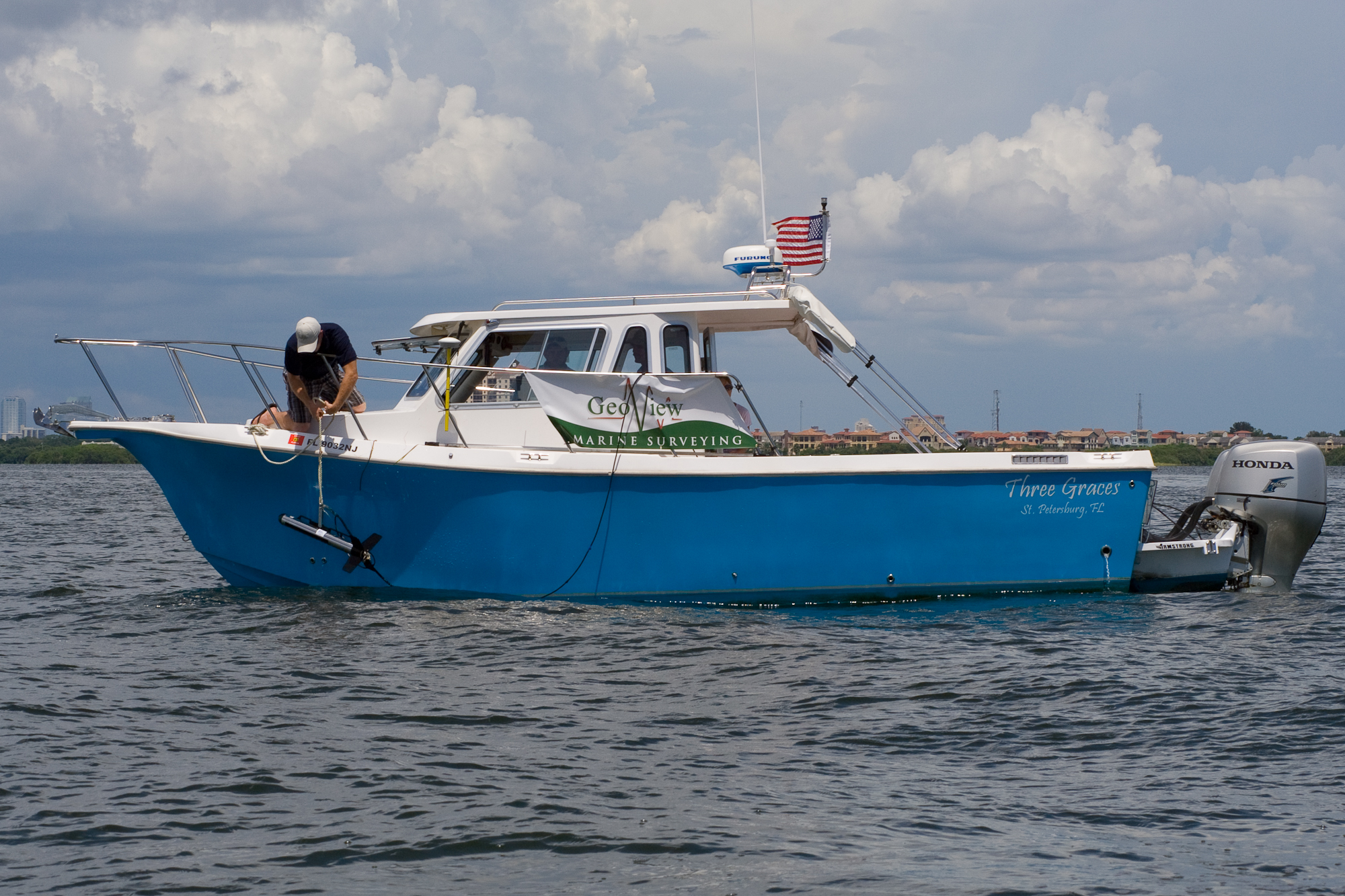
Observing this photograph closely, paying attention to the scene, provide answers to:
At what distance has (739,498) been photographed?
10.0m

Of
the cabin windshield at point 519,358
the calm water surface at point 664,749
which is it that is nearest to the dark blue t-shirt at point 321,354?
the cabin windshield at point 519,358

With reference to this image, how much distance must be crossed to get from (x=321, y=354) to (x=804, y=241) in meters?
4.60

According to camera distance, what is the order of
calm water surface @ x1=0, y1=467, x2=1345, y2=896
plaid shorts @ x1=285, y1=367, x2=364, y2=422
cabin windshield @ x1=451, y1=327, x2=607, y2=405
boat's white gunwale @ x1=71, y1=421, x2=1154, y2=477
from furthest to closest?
cabin windshield @ x1=451, y1=327, x2=607, y2=405 → plaid shorts @ x1=285, y1=367, x2=364, y2=422 → boat's white gunwale @ x1=71, y1=421, x2=1154, y2=477 → calm water surface @ x1=0, y1=467, x2=1345, y2=896

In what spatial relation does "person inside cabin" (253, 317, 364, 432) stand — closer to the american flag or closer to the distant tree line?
the american flag

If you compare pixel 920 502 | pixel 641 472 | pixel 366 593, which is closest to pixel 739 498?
pixel 641 472

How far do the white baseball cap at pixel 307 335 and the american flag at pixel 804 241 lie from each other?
172 inches

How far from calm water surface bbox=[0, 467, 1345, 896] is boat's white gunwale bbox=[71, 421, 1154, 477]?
1.19m

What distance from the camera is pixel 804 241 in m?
11.1

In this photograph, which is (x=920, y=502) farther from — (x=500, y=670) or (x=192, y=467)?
(x=192, y=467)

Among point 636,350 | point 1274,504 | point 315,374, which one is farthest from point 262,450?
point 1274,504

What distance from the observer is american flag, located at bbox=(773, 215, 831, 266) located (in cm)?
1110

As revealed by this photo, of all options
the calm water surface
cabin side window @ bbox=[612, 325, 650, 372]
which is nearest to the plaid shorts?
the calm water surface

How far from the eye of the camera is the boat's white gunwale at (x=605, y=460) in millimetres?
9672

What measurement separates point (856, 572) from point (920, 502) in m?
0.84
